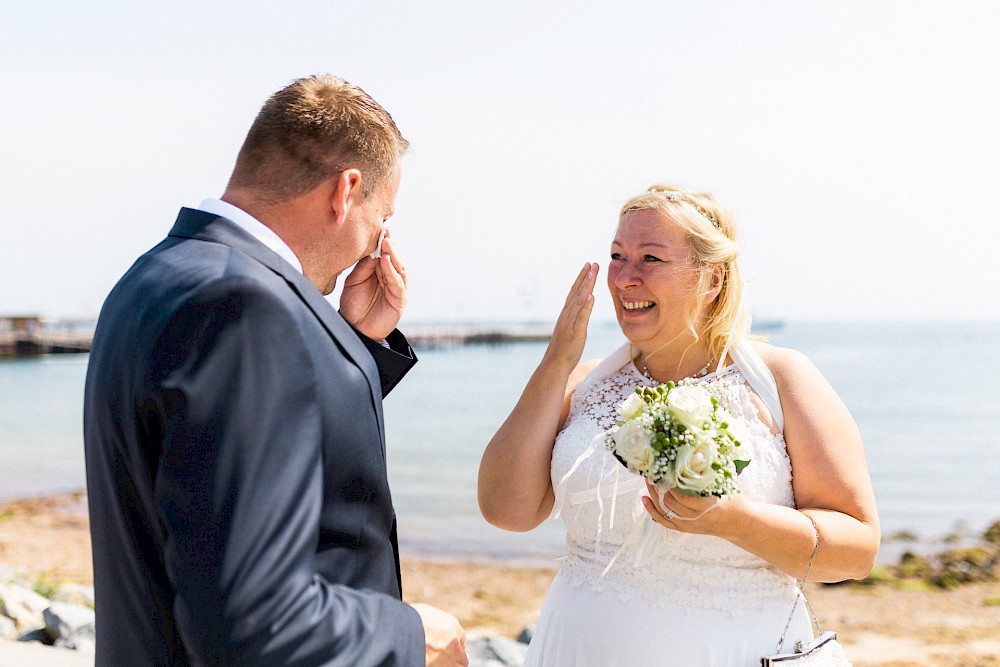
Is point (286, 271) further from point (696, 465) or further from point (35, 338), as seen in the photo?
point (35, 338)

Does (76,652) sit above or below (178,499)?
below

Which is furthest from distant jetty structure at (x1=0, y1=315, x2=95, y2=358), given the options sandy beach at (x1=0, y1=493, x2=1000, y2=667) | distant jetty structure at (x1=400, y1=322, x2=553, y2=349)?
sandy beach at (x1=0, y1=493, x2=1000, y2=667)

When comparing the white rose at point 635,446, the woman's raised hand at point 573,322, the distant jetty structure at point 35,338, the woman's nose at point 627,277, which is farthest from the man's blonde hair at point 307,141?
the distant jetty structure at point 35,338

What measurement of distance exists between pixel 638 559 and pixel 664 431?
28.8 inches

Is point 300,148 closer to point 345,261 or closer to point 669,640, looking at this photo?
point 345,261

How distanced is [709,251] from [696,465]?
111 cm

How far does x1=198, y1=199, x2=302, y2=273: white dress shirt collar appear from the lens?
1.94 meters

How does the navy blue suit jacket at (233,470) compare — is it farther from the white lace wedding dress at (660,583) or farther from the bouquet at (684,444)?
the white lace wedding dress at (660,583)

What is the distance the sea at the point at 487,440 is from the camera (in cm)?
1520

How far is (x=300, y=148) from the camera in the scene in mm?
1999

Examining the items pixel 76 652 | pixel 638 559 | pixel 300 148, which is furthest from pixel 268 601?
pixel 76 652

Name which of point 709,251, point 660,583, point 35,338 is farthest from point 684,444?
point 35,338

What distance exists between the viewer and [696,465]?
8.72ft

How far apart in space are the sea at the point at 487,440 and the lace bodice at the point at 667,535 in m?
0.97
